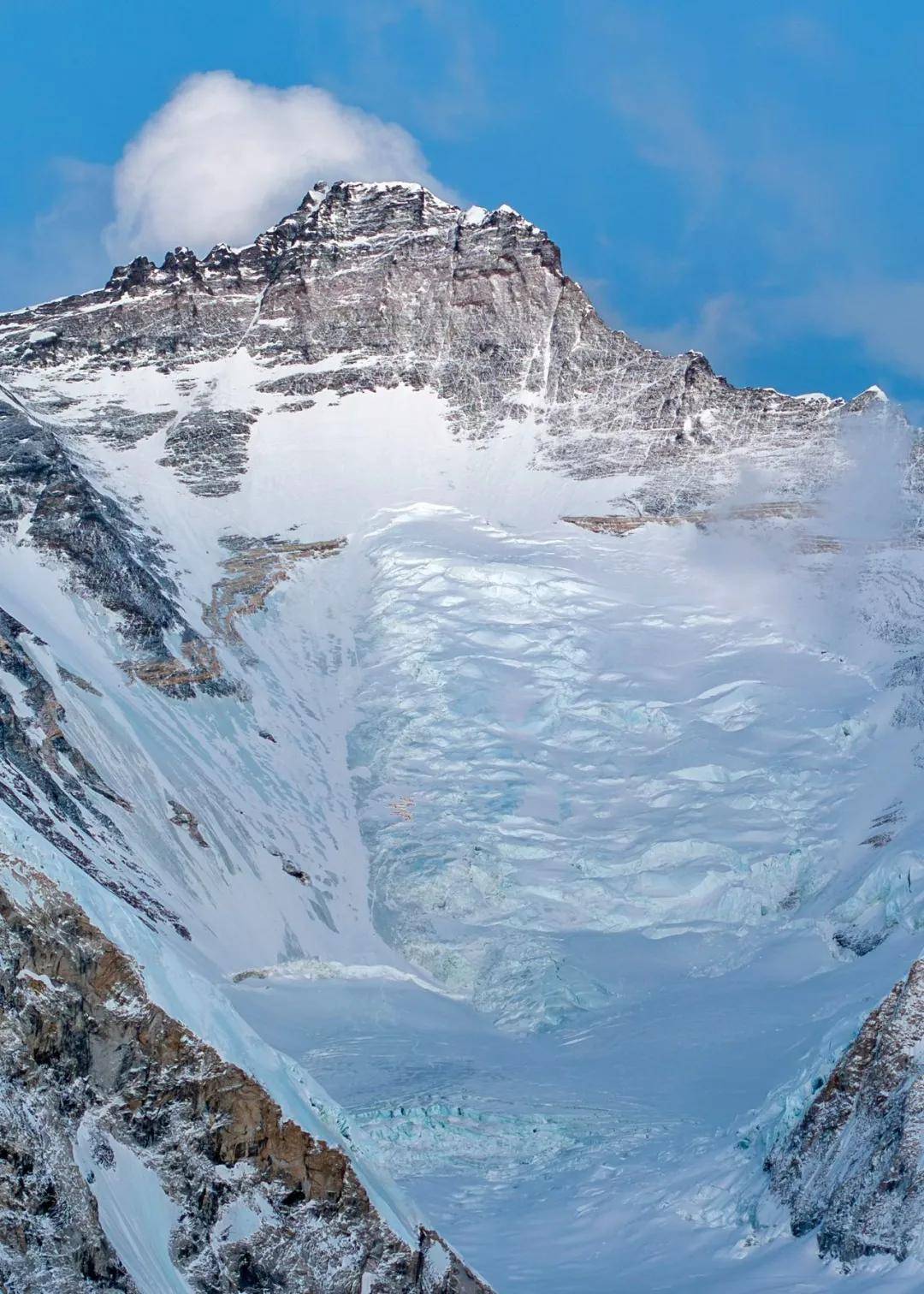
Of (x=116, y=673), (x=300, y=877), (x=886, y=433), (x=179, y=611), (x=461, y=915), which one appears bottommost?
(x=461, y=915)

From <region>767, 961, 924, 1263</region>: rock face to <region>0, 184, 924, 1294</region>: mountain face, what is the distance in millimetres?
109

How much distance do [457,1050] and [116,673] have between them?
94.3ft

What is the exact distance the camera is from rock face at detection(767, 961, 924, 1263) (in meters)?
26.7

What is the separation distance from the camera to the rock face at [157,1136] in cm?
1627

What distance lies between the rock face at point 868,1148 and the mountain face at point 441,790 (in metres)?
0.11

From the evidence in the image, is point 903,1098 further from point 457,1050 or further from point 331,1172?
point 457,1050

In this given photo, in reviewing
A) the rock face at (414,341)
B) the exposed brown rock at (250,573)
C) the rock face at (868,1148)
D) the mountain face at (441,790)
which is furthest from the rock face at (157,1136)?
the rock face at (414,341)

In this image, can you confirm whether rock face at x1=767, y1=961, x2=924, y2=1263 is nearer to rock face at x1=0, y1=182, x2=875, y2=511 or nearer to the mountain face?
the mountain face

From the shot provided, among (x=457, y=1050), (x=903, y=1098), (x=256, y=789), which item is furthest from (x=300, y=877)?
(x=903, y=1098)

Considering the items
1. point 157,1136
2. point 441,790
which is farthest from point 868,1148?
point 441,790

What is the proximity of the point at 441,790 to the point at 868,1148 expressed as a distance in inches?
1527

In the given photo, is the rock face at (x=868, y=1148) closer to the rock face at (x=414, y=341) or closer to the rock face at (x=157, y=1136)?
the rock face at (x=157, y=1136)

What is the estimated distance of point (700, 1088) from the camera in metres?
41.3

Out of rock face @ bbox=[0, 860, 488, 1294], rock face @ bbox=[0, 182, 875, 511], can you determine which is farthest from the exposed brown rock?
rock face @ bbox=[0, 860, 488, 1294]
